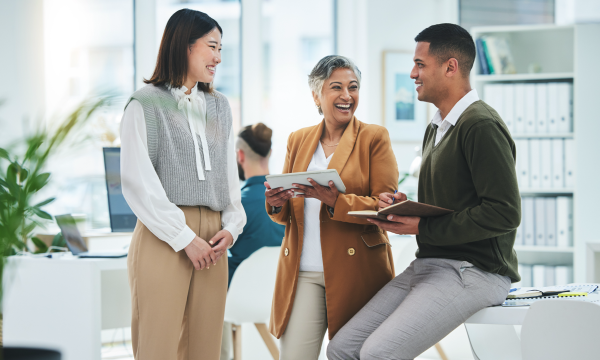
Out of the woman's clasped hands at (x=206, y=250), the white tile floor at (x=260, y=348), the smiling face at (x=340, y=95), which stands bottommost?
the white tile floor at (x=260, y=348)

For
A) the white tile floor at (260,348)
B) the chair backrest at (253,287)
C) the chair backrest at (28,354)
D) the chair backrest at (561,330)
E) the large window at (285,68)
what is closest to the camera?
the chair backrest at (28,354)

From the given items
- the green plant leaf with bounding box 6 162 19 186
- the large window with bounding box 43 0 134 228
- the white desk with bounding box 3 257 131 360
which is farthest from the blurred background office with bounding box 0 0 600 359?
the green plant leaf with bounding box 6 162 19 186

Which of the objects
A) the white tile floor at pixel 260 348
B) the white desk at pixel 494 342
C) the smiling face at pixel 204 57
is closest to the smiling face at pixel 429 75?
the smiling face at pixel 204 57

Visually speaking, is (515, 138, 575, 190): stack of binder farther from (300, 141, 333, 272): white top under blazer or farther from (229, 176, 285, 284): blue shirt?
Result: (300, 141, 333, 272): white top under blazer

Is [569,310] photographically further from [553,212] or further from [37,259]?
[553,212]

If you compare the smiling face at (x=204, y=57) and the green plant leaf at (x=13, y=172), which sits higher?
the smiling face at (x=204, y=57)

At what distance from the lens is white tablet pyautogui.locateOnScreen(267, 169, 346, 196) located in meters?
1.48

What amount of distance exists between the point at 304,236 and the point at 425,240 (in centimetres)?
44

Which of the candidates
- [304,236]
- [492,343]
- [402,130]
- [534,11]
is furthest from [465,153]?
[534,11]

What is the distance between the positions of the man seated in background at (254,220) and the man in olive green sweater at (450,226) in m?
0.89

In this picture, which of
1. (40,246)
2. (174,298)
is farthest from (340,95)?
(40,246)

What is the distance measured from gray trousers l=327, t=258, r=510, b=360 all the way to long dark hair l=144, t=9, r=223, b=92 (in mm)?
965

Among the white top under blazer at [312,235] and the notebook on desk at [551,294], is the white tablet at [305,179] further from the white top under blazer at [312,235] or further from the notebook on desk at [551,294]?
the notebook on desk at [551,294]

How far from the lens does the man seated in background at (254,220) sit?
2.38 meters
